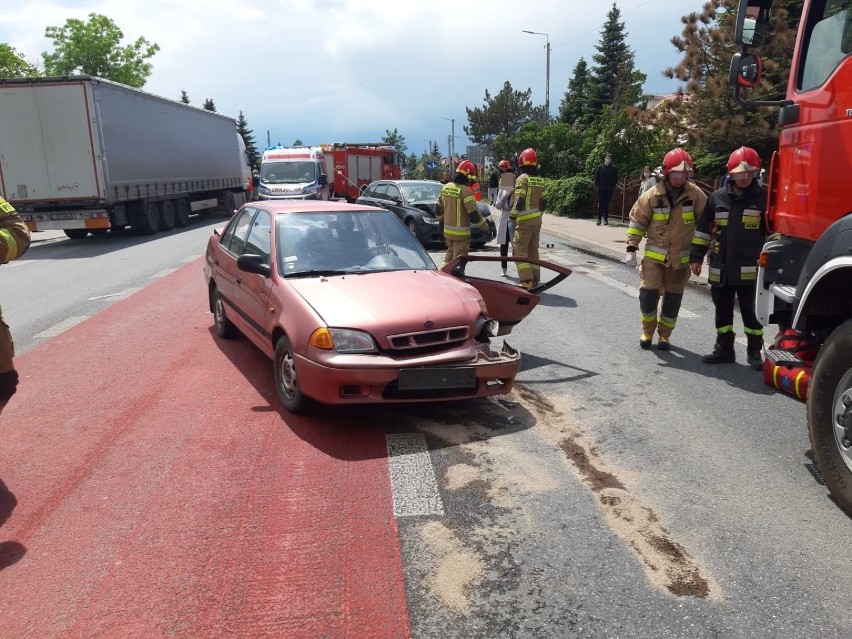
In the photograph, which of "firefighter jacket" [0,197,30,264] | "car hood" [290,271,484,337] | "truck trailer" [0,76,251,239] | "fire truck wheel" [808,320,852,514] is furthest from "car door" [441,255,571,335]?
"truck trailer" [0,76,251,239]

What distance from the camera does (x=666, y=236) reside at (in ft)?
22.0

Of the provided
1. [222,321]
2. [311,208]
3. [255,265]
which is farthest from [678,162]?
[222,321]

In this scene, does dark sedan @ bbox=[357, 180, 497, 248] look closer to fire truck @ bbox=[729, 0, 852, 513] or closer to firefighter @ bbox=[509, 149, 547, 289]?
firefighter @ bbox=[509, 149, 547, 289]

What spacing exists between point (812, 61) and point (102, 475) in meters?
4.80

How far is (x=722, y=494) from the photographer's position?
3852 millimetres

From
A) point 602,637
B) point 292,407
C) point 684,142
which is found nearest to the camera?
point 602,637

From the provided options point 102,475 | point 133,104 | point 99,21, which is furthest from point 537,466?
point 99,21

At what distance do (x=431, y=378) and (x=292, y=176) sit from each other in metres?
20.3

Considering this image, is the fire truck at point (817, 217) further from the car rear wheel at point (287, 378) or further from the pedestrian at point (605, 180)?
the pedestrian at point (605, 180)

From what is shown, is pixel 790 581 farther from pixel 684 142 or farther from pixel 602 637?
pixel 684 142

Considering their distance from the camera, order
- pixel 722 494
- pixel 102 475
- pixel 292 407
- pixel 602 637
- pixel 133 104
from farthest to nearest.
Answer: pixel 133 104, pixel 292 407, pixel 102 475, pixel 722 494, pixel 602 637

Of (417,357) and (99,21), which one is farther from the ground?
(99,21)

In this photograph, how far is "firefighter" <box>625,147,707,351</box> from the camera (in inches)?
261

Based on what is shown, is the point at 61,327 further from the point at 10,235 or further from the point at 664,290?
the point at 664,290
